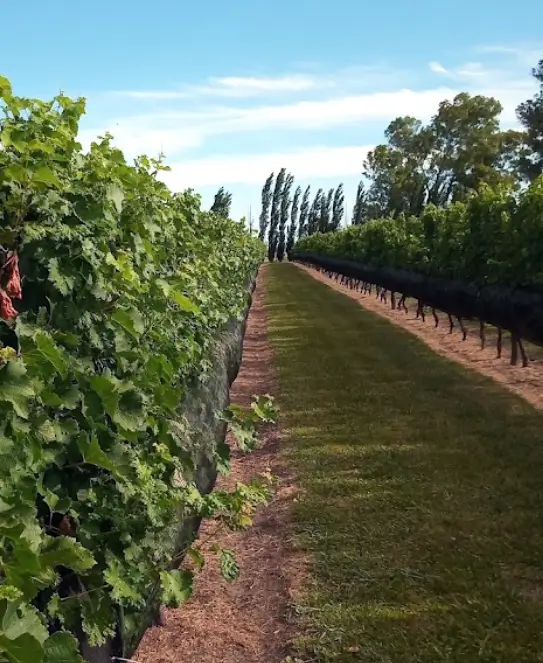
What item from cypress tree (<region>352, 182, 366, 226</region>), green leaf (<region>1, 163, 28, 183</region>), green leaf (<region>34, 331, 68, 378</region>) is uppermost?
cypress tree (<region>352, 182, 366, 226</region>)

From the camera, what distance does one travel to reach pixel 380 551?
5.19 meters

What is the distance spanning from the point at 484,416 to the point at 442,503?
2.98 meters

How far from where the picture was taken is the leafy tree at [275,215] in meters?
103

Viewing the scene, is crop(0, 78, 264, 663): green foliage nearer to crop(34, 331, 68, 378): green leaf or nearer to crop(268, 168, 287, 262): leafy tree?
crop(34, 331, 68, 378): green leaf

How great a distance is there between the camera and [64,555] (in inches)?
86.7

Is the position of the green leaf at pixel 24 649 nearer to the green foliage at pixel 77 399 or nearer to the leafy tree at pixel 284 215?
the green foliage at pixel 77 399

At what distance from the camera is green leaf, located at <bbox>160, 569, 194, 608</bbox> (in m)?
3.13

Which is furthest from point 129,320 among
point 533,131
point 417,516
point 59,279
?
point 533,131

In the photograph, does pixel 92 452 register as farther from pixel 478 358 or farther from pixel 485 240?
pixel 478 358

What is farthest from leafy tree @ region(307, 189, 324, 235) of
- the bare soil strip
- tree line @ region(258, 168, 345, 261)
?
the bare soil strip

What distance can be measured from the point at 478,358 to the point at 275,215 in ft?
303

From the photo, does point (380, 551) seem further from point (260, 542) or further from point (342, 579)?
point (260, 542)

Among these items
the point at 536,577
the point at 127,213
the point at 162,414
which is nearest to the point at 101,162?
the point at 127,213

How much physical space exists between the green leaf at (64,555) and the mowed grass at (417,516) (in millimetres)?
2167
